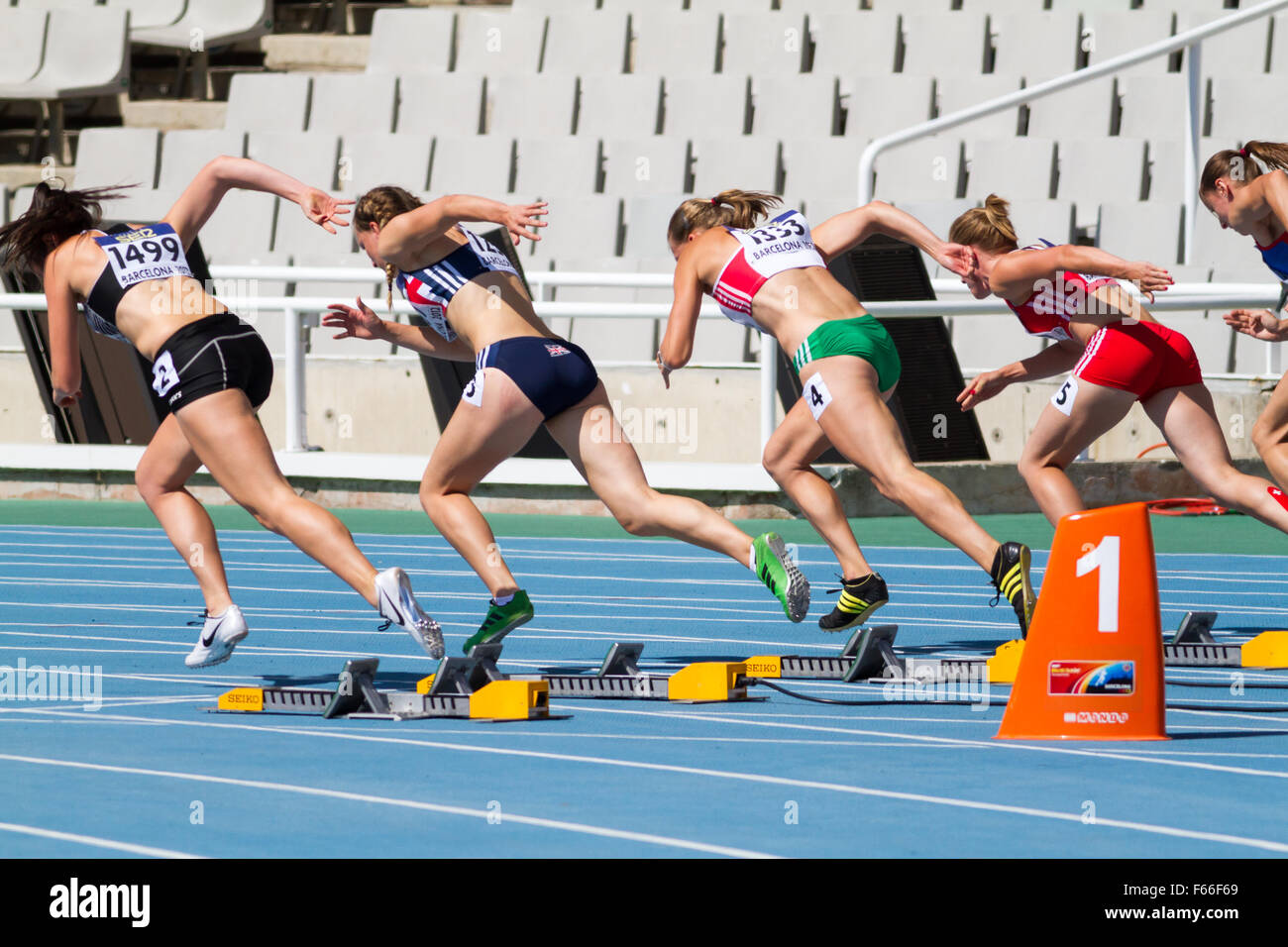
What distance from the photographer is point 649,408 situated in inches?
590

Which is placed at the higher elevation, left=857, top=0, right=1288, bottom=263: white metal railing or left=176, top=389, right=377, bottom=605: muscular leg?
left=857, top=0, right=1288, bottom=263: white metal railing

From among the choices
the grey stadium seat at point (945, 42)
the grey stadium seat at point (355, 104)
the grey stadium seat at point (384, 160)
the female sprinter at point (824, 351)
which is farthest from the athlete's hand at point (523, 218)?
the grey stadium seat at point (355, 104)

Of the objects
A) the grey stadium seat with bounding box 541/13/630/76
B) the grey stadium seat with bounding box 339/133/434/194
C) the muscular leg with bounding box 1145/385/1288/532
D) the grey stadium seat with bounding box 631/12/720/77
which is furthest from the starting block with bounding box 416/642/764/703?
the grey stadium seat with bounding box 541/13/630/76

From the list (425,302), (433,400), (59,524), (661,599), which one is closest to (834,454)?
(433,400)

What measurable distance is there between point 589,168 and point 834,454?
5642 millimetres

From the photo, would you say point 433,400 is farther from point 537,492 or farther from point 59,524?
point 59,524

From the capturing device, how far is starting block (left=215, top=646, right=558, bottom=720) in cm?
665

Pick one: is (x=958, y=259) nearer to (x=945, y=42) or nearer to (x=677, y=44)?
(x=945, y=42)

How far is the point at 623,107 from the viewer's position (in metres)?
19.3

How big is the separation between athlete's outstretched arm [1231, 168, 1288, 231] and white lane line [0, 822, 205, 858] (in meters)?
5.32

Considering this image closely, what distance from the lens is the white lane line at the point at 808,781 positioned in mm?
4746

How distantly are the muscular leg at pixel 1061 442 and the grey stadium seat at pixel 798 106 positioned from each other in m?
10.5

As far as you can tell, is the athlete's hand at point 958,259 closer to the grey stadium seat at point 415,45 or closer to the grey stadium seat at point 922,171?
the grey stadium seat at point 922,171

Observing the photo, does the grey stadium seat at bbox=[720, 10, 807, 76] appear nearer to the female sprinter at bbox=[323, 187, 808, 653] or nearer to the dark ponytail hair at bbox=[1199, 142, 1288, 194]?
the dark ponytail hair at bbox=[1199, 142, 1288, 194]
